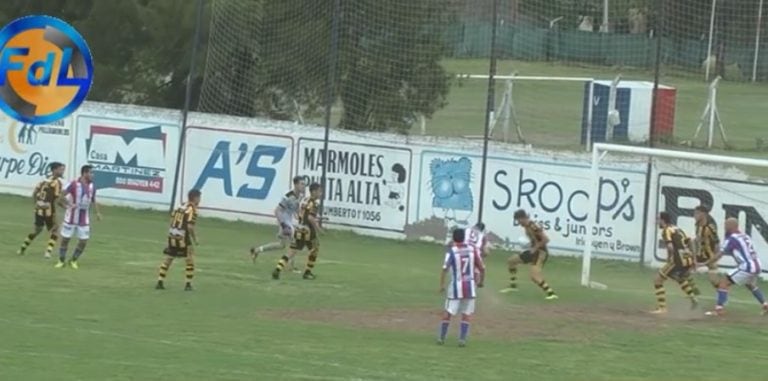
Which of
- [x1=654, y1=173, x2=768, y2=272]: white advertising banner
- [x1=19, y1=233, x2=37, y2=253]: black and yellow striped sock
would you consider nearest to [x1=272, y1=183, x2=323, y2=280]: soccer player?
[x1=19, y1=233, x2=37, y2=253]: black and yellow striped sock

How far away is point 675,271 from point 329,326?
6661 mm

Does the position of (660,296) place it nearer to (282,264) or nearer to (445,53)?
(282,264)

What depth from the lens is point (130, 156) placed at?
39.8m

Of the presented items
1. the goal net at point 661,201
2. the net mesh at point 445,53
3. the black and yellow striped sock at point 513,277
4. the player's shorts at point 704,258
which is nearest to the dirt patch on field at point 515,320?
the player's shorts at point 704,258

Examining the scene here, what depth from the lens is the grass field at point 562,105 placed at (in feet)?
162

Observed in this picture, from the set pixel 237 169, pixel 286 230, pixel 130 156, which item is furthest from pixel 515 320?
pixel 130 156

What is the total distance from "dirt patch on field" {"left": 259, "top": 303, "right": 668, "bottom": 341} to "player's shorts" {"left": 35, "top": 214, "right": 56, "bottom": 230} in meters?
7.71

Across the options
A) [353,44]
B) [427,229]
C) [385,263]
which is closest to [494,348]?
[385,263]

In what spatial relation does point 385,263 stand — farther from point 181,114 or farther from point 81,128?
point 81,128

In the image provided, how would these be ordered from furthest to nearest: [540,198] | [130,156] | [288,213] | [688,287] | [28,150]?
Answer: [28,150], [130,156], [540,198], [288,213], [688,287]

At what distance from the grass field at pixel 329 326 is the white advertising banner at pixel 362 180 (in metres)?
3.59

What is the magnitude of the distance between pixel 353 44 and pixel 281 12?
2697mm

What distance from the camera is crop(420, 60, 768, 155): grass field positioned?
162ft

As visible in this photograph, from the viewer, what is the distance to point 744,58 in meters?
45.4
